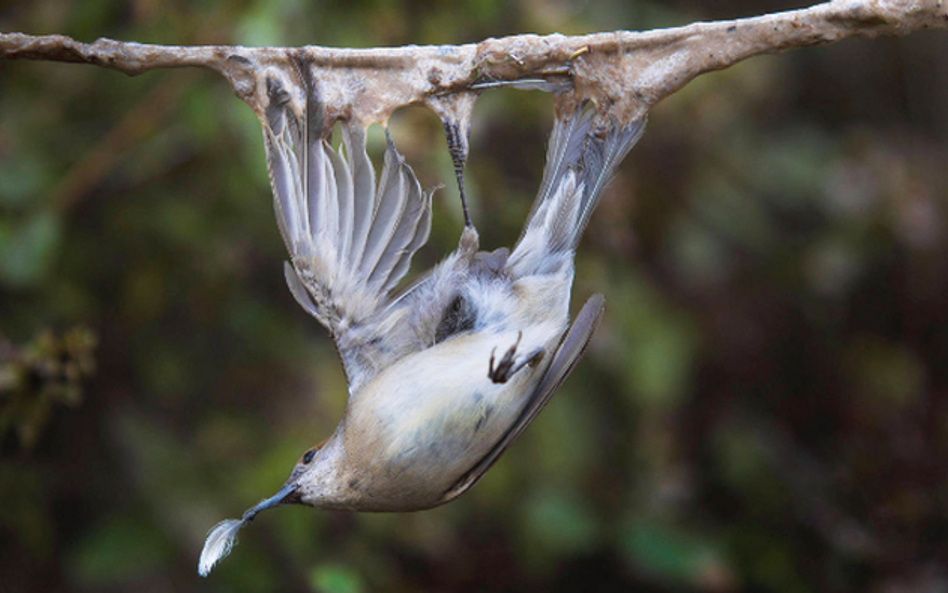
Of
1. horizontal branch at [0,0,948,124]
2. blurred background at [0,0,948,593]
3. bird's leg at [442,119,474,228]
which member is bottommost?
blurred background at [0,0,948,593]

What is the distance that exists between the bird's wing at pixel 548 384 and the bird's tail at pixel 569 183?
0.53 feet

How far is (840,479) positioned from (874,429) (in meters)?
0.31

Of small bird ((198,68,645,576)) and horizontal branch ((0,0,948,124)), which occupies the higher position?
horizontal branch ((0,0,948,124))

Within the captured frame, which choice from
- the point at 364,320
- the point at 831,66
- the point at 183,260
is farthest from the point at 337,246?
the point at 831,66

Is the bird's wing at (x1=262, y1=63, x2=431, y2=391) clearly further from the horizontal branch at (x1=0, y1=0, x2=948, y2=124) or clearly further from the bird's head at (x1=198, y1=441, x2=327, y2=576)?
the bird's head at (x1=198, y1=441, x2=327, y2=576)

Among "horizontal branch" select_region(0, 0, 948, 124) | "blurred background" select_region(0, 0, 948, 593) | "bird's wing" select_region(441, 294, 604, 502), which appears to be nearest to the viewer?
"horizontal branch" select_region(0, 0, 948, 124)

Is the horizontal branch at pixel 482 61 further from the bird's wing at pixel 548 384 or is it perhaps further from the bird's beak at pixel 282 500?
the bird's beak at pixel 282 500

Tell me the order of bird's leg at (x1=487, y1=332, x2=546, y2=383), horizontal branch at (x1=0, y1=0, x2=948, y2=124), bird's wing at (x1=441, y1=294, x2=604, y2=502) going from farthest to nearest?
bird's wing at (x1=441, y1=294, x2=604, y2=502), bird's leg at (x1=487, y1=332, x2=546, y2=383), horizontal branch at (x1=0, y1=0, x2=948, y2=124)

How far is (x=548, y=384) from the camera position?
201 centimetres

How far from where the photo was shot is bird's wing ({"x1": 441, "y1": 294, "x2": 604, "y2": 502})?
2.00 meters

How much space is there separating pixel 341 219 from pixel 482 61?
0.44 m

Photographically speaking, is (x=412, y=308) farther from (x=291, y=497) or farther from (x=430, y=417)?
(x=291, y=497)

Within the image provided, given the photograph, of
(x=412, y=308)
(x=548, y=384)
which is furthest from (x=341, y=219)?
(x=548, y=384)

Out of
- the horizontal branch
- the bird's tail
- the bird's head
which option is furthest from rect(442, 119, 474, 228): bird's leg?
the bird's head
